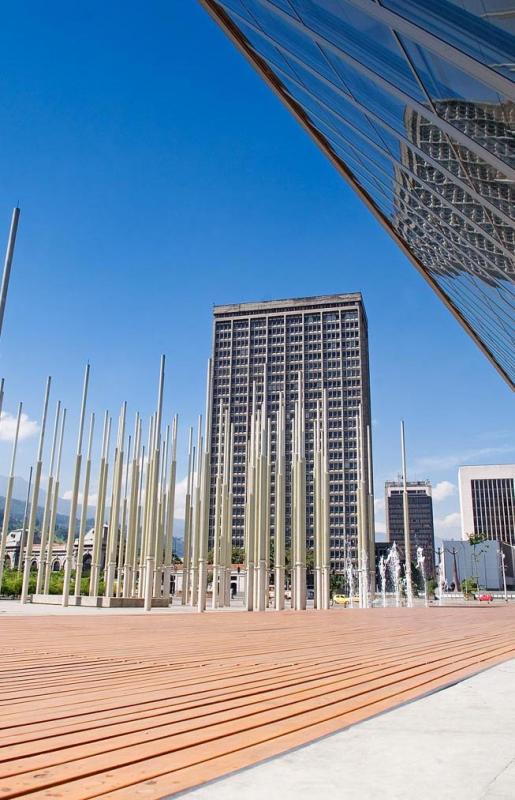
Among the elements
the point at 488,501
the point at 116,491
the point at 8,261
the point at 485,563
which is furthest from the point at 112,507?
the point at 488,501

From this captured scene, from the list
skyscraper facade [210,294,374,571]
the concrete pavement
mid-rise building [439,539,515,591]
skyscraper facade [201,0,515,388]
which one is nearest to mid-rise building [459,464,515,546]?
mid-rise building [439,539,515,591]

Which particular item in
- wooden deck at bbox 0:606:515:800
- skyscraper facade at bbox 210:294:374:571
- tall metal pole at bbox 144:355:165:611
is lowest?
wooden deck at bbox 0:606:515:800

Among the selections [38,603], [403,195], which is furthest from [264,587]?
[403,195]

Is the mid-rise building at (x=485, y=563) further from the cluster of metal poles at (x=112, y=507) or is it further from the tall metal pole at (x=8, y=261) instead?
the tall metal pole at (x=8, y=261)

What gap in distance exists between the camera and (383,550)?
150625mm

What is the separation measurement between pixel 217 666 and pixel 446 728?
3636 millimetres

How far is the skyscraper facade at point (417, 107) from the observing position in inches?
189

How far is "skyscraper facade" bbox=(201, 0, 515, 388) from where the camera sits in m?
4.79

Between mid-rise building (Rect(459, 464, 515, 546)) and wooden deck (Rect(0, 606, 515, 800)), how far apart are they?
13624cm

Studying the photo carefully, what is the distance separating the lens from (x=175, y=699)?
4945mm

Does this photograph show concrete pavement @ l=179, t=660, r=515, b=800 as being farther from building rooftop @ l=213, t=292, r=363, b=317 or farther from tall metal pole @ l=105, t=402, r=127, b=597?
building rooftop @ l=213, t=292, r=363, b=317

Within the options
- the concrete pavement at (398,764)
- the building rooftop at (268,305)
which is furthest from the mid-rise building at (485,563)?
the concrete pavement at (398,764)

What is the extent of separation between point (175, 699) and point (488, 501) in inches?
5684

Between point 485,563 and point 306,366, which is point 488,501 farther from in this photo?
point 306,366
